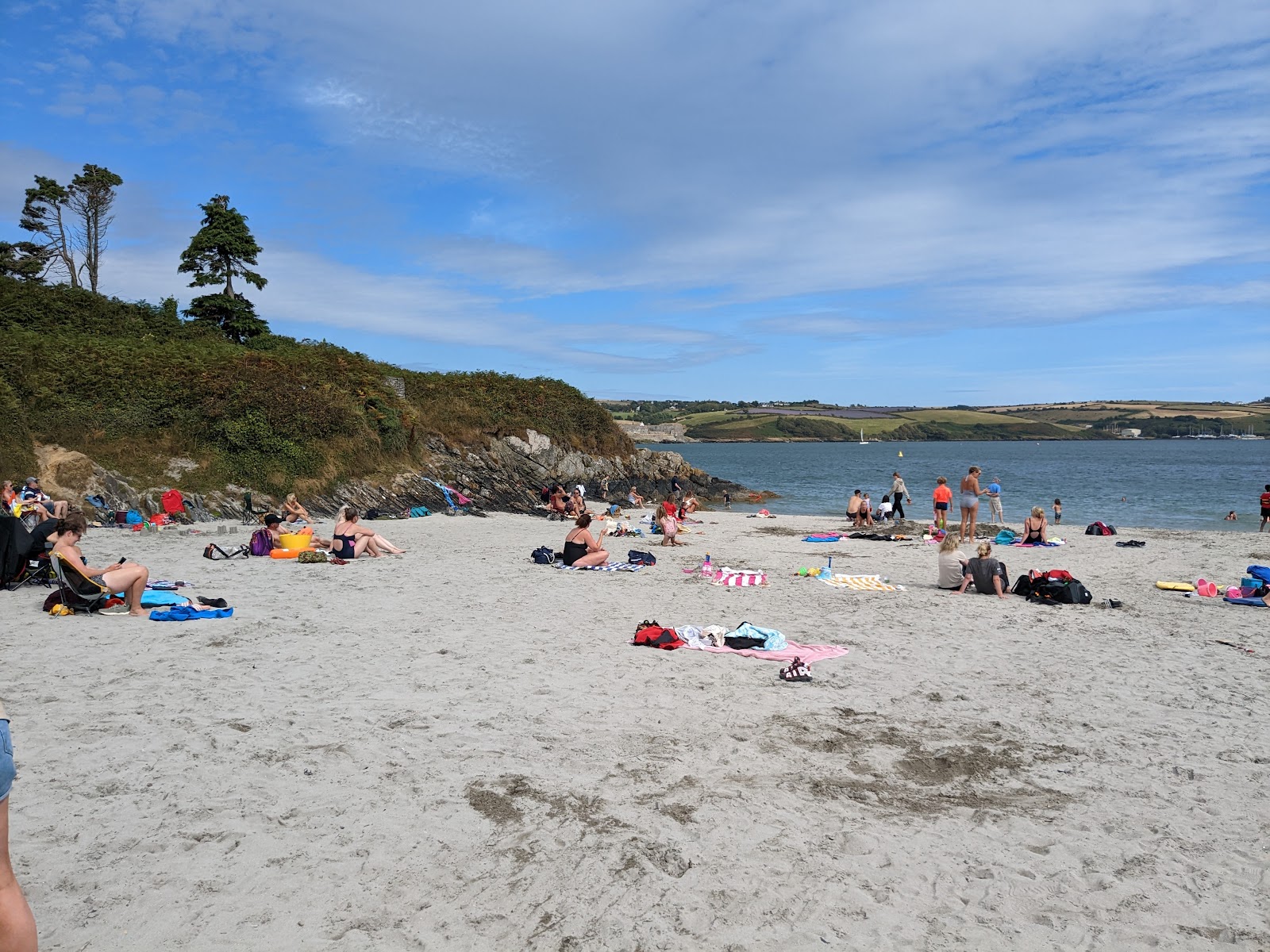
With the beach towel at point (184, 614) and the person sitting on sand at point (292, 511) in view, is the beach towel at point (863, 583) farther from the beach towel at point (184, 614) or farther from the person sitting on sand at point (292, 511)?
the person sitting on sand at point (292, 511)

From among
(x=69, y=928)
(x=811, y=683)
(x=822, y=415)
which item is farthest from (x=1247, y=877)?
(x=822, y=415)

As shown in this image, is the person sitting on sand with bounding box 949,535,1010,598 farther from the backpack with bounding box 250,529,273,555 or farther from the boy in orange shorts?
the backpack with bounding box 250,529,273,555

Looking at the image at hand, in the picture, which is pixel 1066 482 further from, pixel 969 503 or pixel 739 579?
pixel 739 579

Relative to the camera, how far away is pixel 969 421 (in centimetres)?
13862

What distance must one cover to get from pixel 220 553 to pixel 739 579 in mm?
9387

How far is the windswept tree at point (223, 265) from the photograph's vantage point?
3500 cm

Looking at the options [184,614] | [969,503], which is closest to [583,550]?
[184,614]

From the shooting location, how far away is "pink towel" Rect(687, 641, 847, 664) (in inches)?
326

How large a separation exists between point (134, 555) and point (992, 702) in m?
14.2

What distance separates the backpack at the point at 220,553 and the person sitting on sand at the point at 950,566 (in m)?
12.3

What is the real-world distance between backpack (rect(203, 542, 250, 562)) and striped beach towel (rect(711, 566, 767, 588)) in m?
8.62

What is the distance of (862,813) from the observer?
4828 millimetres

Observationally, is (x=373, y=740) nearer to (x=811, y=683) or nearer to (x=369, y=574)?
(x=811, y=683)

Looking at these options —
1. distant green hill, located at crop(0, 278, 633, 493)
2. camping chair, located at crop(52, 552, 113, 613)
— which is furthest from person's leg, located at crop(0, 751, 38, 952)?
distant green hill, located at crop(0, 278, 633, 493)
